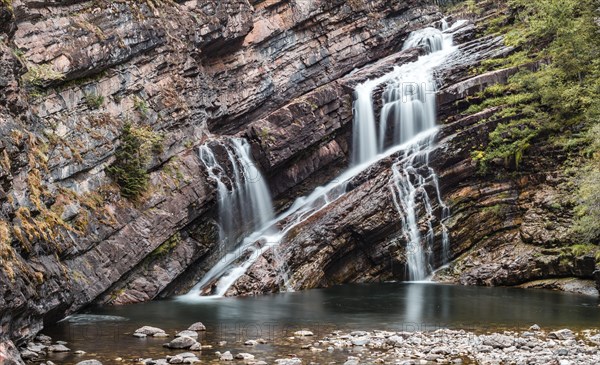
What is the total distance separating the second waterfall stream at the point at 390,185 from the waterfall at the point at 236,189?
48mm

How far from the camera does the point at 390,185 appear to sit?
32469 mm

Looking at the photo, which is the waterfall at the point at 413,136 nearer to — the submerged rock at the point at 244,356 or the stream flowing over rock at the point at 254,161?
the stream flowing over rock at the point at 254,161

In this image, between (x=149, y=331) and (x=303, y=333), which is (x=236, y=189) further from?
(x=303, y=333)

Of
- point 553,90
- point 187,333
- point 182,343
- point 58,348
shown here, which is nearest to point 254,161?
point 553,90

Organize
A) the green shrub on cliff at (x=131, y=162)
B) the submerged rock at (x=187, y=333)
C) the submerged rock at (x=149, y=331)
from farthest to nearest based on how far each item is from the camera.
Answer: the green shrub on cliff at (x=131, y=162) < the submerged rock at (x=149, y=331) < the submerged rock at (x=187, y=333)

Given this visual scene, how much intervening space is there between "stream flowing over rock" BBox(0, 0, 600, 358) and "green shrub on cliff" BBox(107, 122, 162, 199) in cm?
21

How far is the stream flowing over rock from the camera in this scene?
84.9ft

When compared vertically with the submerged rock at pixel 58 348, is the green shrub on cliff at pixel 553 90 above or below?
above

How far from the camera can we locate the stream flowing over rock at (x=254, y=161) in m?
25.9

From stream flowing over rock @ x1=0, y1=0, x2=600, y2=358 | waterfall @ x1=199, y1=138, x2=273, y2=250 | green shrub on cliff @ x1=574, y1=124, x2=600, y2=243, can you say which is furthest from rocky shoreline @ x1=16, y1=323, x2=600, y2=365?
waterfall @ x1=199, y1=138, x2=273, y2=250

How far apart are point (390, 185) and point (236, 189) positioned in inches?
301

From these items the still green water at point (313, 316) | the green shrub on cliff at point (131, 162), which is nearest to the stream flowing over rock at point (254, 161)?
the green shrub on cliff at point (131, 162)

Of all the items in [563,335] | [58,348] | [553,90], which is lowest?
[58,348]

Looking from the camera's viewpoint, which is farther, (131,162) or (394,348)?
(131,162)
